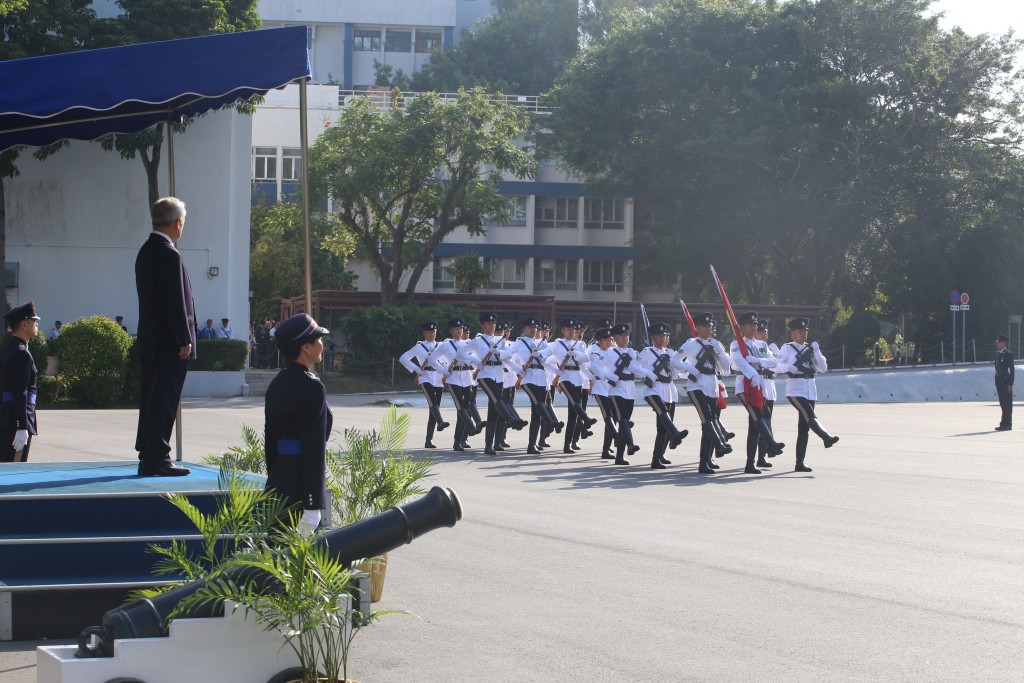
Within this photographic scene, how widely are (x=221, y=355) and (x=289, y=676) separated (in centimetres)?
2937

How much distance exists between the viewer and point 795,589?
28.2 ft

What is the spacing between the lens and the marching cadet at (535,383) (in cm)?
1973

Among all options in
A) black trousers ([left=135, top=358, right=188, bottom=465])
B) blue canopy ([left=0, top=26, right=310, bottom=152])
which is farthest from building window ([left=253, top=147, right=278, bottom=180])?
black trousers ([left=135, top=358, right=188, bottom=465])

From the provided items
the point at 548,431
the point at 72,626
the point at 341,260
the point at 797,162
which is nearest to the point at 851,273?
the point at 797,162

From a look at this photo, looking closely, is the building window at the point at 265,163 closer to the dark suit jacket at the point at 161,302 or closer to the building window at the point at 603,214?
the building window at the point at 603,214

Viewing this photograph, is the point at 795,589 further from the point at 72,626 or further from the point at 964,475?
Result: the point at 964,475

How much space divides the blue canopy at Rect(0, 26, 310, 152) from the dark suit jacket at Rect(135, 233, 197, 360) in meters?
1.54

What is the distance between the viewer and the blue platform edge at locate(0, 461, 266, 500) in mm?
7219

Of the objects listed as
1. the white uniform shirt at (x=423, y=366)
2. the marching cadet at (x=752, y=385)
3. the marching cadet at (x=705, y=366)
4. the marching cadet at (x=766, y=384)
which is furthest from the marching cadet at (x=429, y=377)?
the marching cadet at (x=766, y=384)

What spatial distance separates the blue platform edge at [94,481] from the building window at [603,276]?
51105 millimetres

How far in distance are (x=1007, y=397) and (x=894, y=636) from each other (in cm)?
2094

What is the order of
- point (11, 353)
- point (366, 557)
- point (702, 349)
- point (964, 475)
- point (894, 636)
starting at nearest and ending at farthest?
1. point (366, 557)
2. point (894, 636)
3. point (11, 353)
4. point (964, 475)
5. point (702, 349)

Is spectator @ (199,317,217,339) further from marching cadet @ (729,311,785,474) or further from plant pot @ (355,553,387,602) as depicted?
plant pot @ (355,553,387,602)

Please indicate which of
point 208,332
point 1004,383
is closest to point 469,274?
point 208,332
